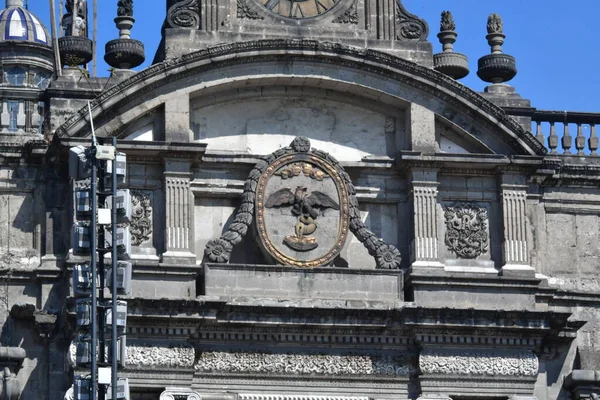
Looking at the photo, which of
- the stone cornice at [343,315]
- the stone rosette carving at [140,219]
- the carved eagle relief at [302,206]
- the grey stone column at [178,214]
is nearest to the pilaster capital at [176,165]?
the grey stone column at [178,214]

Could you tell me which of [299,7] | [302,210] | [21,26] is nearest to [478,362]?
[302,210]

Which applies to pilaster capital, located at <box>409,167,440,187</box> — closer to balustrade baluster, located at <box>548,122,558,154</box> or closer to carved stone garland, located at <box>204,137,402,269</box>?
carved stone garland, located at <box>204,137,402,269</box>

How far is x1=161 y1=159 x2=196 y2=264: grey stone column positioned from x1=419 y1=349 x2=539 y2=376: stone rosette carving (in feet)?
12.9

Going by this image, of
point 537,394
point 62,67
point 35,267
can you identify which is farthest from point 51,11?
point 537,394

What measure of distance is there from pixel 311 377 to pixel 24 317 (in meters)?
4.44

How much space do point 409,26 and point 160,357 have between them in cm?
676

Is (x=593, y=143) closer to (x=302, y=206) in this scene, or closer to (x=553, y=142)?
(x=553, y=142)

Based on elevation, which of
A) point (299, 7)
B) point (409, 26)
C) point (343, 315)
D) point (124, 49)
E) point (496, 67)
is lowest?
point (343, 315)

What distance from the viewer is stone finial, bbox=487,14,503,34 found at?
4362cm

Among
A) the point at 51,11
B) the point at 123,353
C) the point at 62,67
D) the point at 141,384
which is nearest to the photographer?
the point at 123,353

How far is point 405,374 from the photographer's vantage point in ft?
135

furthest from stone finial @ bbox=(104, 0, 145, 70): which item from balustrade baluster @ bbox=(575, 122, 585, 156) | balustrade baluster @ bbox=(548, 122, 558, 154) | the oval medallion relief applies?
balustrade baluster @ bbox=(575, 122, 585, 156)

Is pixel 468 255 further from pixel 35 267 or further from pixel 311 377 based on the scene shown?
pixel 35 267

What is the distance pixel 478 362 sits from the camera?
135ft
